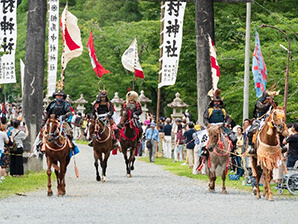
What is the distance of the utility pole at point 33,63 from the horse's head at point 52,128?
695cm

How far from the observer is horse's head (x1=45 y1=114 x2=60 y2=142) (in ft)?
56.0

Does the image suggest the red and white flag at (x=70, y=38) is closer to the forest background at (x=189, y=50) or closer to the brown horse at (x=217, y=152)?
the forest background at (x=189, y=50)

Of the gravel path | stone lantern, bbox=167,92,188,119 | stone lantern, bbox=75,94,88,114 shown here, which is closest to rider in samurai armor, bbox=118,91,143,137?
the gravel path

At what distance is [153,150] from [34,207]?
19327 mm

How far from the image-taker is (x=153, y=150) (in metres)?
33.5

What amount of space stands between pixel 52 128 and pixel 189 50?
24004 mm

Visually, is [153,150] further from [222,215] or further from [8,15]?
[222,215]

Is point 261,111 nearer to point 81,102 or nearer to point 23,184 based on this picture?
point 23,184

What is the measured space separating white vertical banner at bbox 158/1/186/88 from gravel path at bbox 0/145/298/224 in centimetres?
Answer: 765

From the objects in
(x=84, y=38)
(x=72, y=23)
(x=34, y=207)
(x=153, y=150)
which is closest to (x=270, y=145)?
(x=34, y=207)

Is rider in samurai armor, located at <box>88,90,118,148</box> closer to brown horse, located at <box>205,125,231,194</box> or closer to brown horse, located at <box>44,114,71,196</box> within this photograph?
brown horse, located at <box>44,114,71,196</box>

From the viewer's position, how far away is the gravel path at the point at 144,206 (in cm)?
1265

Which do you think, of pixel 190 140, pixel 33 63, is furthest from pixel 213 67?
pixel 33 63

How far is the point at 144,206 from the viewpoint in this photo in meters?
14.6
